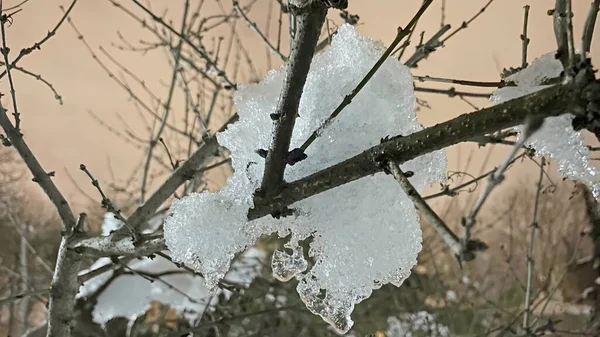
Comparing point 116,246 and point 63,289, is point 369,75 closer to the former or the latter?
point 116,246

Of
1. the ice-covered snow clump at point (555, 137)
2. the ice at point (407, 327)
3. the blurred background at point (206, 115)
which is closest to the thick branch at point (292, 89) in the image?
the ice-covered snow clump at point (555, 137)

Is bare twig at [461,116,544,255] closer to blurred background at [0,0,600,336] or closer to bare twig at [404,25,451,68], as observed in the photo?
bare twig at [404,25,451,68]

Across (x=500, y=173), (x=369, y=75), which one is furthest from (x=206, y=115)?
(x=500, y=173)

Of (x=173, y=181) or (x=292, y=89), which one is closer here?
(x=292, y=89)

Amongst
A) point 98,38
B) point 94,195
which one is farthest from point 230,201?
point 94,195

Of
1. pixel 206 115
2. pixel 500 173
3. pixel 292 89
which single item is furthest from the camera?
pixel 206 115

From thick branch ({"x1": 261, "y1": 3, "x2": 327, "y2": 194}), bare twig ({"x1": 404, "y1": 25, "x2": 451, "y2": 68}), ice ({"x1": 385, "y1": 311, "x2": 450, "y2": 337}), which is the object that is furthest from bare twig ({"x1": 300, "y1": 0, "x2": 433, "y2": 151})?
ice ({"x1": 385, "y1": 311, "x2": 450, "y2": 337})
